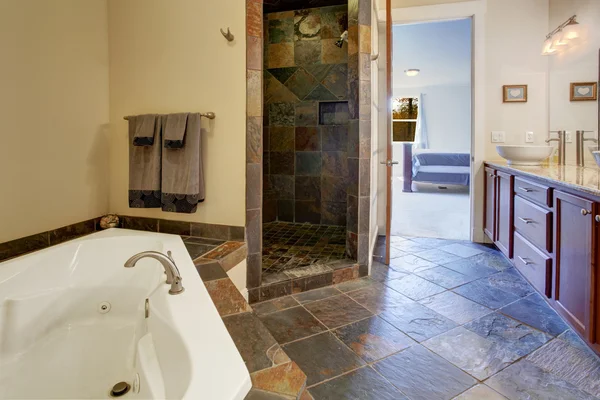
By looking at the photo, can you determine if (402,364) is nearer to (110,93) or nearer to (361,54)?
(361,54)

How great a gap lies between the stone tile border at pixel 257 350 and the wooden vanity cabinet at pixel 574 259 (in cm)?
145

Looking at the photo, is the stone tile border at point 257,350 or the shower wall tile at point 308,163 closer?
the stone tile border at point 257,350

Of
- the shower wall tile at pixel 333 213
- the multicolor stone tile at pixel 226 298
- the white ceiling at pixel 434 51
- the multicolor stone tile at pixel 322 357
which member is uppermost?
the white ceiling at pixel 434 51

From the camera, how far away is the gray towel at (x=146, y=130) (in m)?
2.36

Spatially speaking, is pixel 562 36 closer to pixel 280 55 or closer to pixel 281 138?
pixel 280 55

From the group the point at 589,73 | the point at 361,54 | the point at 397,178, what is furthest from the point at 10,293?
the point at 397,178

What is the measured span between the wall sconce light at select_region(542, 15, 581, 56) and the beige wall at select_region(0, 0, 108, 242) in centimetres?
374

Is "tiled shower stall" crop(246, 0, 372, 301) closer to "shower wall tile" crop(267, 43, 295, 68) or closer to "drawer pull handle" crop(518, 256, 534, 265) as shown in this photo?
"shower wall tile" crop(267, 43, 295, 68)

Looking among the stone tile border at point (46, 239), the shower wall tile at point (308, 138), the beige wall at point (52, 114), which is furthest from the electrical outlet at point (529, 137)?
the stone tile border at point (46, 239)

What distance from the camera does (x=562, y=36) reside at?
3111 mm

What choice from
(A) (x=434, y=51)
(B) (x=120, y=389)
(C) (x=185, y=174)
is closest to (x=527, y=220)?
(C) (x=185, y=174)

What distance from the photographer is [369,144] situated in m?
2.83

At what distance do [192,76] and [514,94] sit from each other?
3.09 meters

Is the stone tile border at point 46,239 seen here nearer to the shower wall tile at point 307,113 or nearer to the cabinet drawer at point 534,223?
the shower wall tile at point 307,113
